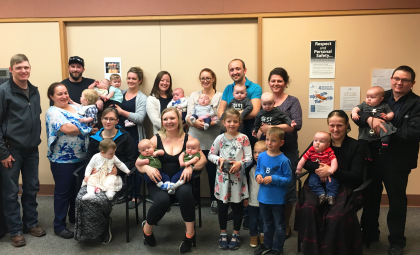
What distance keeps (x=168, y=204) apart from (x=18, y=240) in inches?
60.0

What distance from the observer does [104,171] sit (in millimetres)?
2697

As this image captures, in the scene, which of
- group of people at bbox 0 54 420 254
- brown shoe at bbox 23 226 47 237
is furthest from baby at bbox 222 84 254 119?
brown shoe at bbox 23 226 47 237

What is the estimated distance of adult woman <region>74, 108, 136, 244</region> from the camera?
101 inches

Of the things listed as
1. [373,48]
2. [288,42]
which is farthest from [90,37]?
[373,48]

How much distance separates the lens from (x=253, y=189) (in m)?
2.58

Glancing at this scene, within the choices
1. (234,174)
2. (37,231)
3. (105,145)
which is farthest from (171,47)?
(37,231)

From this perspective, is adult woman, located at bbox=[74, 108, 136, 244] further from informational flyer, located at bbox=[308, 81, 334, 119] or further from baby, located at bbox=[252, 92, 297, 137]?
informational flyer, located at bbox=[308, 81, 334, 119]

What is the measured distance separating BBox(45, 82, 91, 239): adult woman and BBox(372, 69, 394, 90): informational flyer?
136 inches

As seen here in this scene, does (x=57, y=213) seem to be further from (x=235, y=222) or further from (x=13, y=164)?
(x=235, y=222)

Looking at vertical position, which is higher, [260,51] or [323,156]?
[260,51]

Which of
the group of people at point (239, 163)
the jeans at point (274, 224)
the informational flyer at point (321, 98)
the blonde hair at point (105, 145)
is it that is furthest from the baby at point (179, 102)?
the informational flyer at point (321, 98)

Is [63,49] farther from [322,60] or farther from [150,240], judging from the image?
[322,60]

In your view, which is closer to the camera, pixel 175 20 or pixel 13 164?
pixel 13 164

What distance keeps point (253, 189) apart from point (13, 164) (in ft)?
7.53
